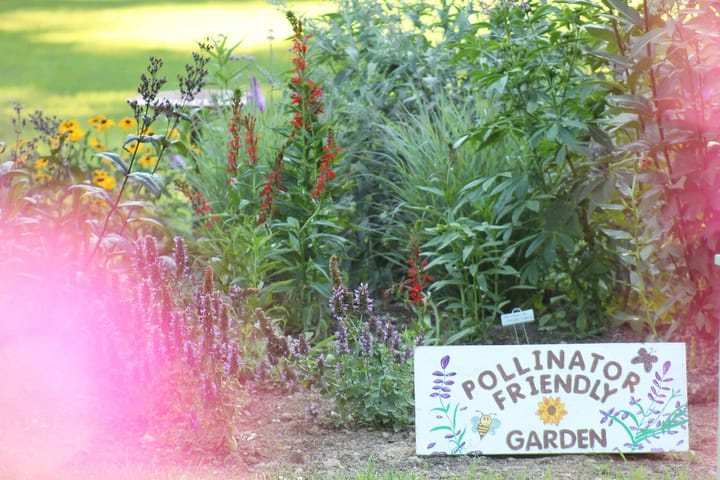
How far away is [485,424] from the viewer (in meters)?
3.25

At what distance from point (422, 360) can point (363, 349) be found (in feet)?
0.90

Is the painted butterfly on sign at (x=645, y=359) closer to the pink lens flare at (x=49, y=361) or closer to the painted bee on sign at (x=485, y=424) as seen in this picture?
the painted bee on sign at (x=485, y=424)

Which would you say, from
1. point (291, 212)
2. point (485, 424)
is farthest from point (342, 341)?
point (291, 212)

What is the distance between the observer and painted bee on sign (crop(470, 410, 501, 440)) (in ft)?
10.6

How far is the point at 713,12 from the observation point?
3568 millimetres

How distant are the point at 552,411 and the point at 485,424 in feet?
0.77

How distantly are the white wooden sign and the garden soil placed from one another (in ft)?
0.22

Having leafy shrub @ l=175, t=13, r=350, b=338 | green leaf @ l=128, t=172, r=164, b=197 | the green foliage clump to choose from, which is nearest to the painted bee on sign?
the green foliage clump

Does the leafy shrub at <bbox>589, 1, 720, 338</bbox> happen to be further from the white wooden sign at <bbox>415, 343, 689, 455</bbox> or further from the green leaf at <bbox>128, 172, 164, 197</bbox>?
the green leaf at <bbox>128, 172, 164, 197</bbox>

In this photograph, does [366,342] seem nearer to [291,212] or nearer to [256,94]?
[291,212]

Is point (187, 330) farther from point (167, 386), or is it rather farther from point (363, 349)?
point (363, 349)

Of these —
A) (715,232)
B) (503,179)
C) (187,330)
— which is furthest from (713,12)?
(187,330)

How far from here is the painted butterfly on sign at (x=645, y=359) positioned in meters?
3.27

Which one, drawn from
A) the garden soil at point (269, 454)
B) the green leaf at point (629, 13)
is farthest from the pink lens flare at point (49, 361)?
the green leaf at point (629, 13)
